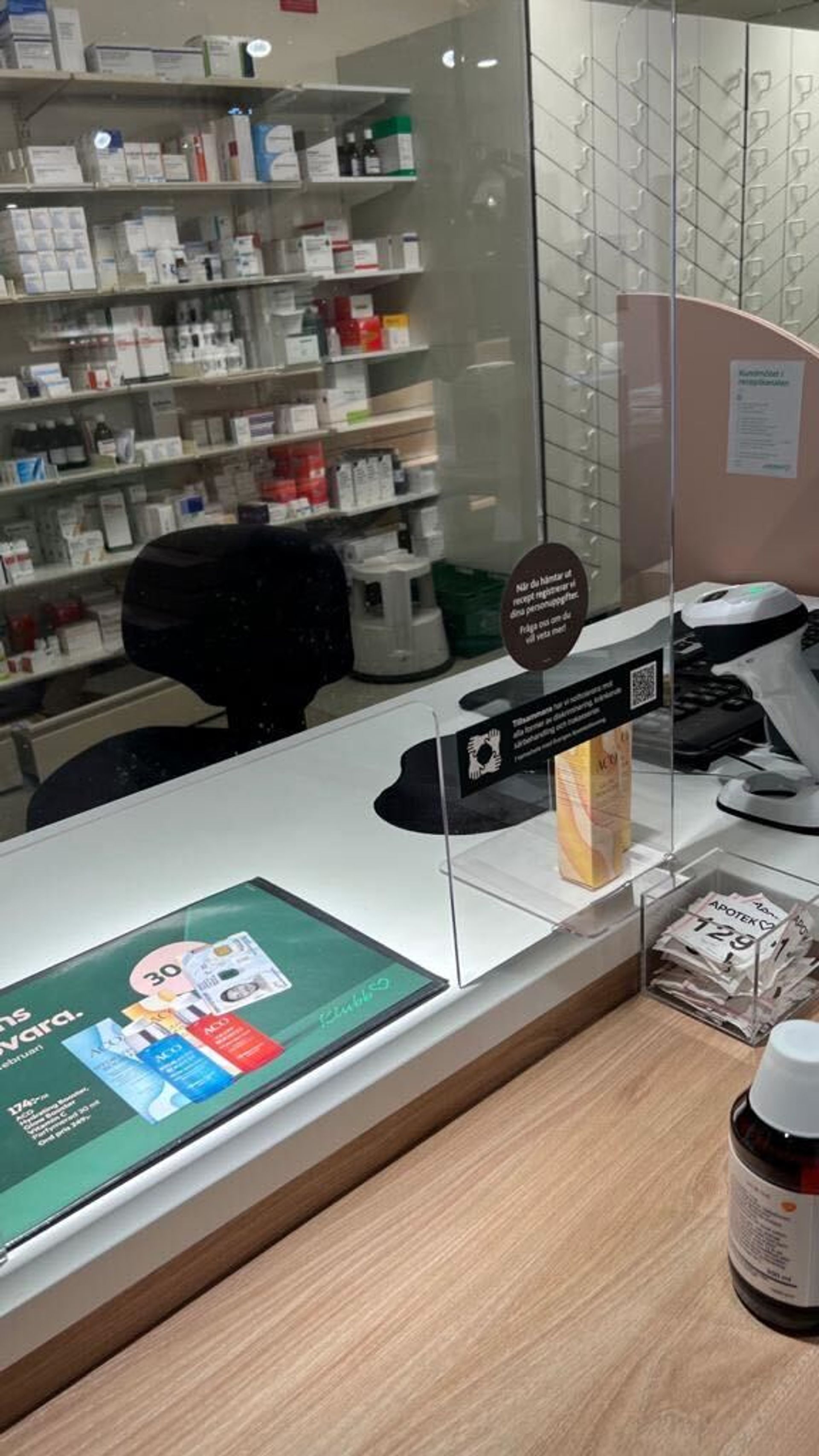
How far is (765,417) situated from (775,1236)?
1.54 m

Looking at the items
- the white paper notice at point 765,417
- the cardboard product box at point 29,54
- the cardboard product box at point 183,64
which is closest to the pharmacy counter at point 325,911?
the white paper notice at point 765,417

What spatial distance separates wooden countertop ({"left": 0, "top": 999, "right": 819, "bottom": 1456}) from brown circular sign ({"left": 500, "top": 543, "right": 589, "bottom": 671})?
36 centimetres

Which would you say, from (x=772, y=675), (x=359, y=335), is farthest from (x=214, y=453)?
(x=772, y=675)

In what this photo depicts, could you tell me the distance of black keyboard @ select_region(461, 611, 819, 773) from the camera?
1.05 m

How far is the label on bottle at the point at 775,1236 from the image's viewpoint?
2.07 feet

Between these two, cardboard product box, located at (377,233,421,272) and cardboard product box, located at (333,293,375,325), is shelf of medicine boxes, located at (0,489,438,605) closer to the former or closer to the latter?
cardboard product box, located at (333,293,375,325)

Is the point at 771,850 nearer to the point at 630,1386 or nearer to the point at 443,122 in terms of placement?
the point at 630,1386

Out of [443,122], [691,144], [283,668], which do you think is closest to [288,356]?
[443,122]

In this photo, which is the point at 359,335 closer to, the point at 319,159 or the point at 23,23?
the point at 319,159

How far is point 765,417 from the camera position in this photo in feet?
6.25

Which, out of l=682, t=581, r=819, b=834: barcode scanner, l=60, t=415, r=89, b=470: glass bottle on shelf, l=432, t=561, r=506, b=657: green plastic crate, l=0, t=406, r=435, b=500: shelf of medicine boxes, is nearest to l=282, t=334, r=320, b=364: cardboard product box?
l=0, t=406, r=435, b=500: shelf of medicine boxes

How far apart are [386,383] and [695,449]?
2663mm

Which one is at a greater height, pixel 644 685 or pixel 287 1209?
pixel 644 685

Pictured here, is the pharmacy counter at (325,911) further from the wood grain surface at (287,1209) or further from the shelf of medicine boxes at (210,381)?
the shelf of medicine boxes at (210,381)
